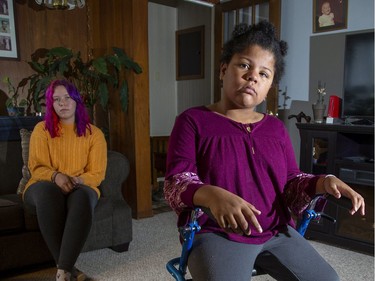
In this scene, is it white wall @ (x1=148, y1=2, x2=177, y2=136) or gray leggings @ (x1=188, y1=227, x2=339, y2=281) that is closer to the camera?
gray leggings @ (x1=188, y1=227, x2=339, y2=281)

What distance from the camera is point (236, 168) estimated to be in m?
1.01

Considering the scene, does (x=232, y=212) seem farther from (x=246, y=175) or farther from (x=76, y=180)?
(x=76, y=180)

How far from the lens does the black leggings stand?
1.74 m

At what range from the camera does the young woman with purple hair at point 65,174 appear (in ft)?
5.87

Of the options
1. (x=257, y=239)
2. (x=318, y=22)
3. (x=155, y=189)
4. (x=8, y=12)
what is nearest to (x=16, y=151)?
(x=8, y=12)

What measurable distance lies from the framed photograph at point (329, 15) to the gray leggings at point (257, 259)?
2.44 m

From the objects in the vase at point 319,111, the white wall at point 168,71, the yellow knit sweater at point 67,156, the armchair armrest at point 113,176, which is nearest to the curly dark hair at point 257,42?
the yellow knit sweater at point 67,156

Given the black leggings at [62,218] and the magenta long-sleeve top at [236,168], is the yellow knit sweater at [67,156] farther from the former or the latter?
the magenta long-sleeve top at [236,168]

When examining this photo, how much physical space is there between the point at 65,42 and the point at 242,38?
263 centimetres

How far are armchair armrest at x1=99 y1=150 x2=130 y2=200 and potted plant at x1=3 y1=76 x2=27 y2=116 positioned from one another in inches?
37.8

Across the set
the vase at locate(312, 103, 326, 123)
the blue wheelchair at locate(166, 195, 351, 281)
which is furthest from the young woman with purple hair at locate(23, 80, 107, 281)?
the vase at locate(312, 103, 326, 123)

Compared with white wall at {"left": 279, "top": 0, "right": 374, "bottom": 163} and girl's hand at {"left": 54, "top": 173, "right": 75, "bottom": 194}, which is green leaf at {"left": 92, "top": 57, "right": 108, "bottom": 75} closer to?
girl's hand at {"left": 54, "top": 173, "right": 75, "bottom": 194}

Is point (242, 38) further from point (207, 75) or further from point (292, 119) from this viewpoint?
point (207, 75)

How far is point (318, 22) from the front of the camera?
3.11 m
